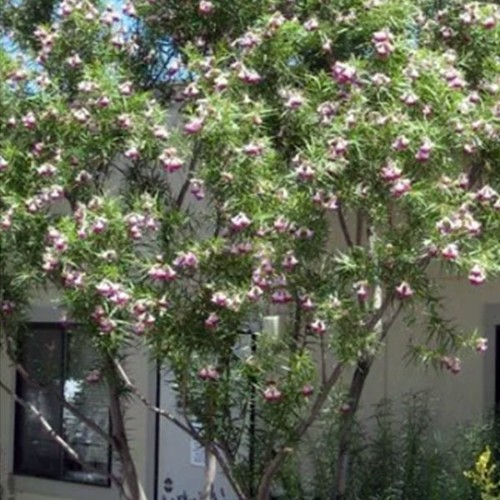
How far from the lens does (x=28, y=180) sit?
24.5ft

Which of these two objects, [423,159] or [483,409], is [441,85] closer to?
[423,159]

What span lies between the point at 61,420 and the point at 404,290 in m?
6.69

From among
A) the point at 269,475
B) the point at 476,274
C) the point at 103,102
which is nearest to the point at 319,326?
the point at 476,274

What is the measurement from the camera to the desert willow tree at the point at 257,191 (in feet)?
21.9

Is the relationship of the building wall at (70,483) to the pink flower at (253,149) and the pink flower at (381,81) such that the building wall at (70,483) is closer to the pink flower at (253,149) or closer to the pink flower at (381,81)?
the pink flower at (253,149)

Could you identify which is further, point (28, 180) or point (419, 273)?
point (28, 180)

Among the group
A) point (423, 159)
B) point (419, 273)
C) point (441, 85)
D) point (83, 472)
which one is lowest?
point (83, 472)

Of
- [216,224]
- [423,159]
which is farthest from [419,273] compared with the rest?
[216,224]

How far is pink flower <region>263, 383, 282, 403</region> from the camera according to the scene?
6922 millimetres

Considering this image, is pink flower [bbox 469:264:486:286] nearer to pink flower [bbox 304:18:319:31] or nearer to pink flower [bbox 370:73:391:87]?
pink flower [bbox 370:73:391:87]

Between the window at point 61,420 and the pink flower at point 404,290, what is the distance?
17.5 ft

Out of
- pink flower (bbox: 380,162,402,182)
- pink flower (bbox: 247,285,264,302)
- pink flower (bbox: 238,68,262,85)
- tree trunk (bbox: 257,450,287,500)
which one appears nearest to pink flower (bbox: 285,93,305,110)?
pink flower (bbox: 238,68,262,85)

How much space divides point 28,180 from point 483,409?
149 inches

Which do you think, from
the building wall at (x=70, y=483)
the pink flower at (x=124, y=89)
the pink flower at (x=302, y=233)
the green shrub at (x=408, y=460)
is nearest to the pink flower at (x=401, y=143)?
the pink flower at (x=302, y=233)
